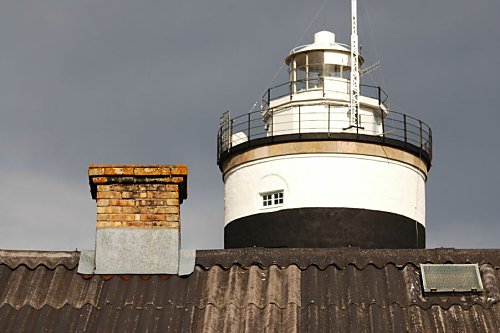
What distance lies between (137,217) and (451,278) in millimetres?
3615

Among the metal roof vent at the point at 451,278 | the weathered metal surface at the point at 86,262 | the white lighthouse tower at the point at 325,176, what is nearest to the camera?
the metal roof vent at the point at 451,278

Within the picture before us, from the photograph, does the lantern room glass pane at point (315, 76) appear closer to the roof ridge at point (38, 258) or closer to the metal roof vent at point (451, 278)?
the metal roof vent at point (451, 278)

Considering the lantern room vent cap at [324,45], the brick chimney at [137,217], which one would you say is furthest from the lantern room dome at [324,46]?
the brick chimney at [137,217]

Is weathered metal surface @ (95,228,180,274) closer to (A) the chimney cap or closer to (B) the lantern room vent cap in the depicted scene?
(A) the chimney cap

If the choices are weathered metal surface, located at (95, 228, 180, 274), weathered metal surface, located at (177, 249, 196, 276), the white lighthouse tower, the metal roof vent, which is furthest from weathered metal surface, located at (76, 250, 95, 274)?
the white lighthouse tower

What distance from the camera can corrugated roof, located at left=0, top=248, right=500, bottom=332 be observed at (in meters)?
11.8

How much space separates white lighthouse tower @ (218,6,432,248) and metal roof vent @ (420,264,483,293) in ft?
36.8

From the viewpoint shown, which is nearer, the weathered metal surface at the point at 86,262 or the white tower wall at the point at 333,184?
the weathered metal surface at the point at 86,262

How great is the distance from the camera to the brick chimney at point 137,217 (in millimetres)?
12750

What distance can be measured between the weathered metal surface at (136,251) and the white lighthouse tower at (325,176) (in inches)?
440

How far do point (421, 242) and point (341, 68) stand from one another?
4839 millimetres

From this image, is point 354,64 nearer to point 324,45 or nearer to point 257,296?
point 324,45

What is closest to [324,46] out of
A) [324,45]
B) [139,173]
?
[324,45]

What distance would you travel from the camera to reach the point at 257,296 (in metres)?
12.2
